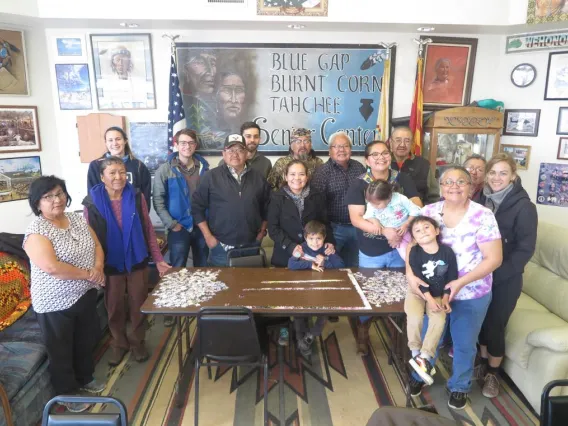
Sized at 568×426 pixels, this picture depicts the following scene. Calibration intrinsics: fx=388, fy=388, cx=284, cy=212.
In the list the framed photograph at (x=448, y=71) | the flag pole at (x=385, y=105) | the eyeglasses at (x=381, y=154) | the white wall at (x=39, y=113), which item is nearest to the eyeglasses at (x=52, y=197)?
the eyeglasses at (x=381, y=154)

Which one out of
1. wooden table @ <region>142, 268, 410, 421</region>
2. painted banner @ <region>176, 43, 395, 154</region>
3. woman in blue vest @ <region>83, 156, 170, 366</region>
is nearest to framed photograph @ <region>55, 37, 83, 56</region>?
painted banner @ <region>176, 43, 395, 154</region>

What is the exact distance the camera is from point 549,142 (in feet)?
15.1

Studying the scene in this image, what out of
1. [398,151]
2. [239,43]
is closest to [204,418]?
[398,151]

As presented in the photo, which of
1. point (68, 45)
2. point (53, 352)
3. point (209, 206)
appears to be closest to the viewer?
point (53, 352)

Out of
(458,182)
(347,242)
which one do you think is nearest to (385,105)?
(347,242)

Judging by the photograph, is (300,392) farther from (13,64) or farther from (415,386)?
(13,64)

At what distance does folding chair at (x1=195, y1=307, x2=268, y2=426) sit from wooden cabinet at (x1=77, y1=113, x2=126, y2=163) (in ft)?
10.6

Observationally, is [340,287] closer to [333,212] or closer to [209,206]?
[333,212]

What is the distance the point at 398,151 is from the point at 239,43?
7.45 ft

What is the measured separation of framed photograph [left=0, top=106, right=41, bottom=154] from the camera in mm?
4195

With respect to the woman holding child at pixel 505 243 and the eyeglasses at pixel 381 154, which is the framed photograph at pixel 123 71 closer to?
the eyeglasses at pixel 381 154

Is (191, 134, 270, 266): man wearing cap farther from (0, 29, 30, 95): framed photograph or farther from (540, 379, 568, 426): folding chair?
(0, 29, 30, 95): framed photograph

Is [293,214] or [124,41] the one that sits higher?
[124,41]

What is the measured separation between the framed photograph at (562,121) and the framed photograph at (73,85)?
18.1 feet
